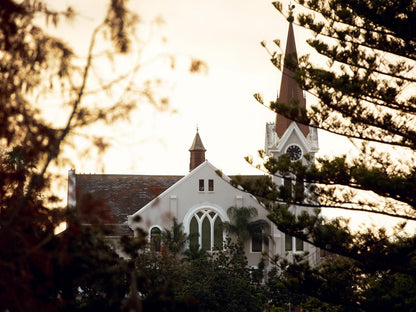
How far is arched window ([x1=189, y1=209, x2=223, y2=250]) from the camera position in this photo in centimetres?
5047

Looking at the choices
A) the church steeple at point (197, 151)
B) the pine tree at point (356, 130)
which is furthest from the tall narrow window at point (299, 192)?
the church steeple at point (197, 151)

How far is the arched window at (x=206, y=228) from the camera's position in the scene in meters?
50.5

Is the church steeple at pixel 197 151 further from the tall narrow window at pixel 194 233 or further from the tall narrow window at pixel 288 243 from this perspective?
the tall narrow window at pixel 288 243

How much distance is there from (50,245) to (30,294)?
10.2 ft

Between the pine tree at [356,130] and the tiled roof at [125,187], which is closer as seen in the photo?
the pine tree at [356,130]

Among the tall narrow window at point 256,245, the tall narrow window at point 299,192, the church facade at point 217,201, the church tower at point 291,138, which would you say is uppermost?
the church tower at point 291,138

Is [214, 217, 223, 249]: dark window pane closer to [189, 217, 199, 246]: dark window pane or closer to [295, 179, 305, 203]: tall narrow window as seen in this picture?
[189, 217, 199, 246]: dark window pane

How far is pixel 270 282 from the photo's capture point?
39.7 m

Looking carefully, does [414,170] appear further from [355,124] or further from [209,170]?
[209,170]

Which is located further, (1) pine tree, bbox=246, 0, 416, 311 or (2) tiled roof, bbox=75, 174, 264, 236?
(2) tiled roof, bbox=75, 174, 264, 236

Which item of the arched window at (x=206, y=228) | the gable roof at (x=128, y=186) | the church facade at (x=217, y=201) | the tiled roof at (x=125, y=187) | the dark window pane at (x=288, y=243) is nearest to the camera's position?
the arched window at (x=206, y=228)

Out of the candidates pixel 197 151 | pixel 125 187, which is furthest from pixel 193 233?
pixel 197 151

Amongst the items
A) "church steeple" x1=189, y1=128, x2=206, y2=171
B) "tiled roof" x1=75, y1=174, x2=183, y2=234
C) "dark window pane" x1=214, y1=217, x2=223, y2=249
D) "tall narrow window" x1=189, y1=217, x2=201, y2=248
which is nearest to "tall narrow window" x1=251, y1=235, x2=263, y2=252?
"dark window pane" x1=214, y1=217, x2=223, y2=249

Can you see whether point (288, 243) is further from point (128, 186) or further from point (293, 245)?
point (128, 186)
